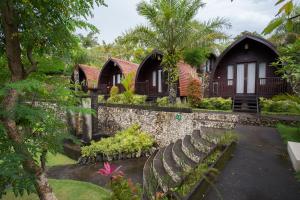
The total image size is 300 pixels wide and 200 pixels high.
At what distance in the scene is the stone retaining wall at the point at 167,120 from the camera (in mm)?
9406

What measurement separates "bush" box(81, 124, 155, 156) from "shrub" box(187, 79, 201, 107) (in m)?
3.89

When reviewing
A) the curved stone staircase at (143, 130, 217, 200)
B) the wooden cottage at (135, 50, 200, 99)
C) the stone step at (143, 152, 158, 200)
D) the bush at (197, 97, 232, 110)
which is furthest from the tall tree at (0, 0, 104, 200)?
the wooden cottage at (135, 50, 200, 99)

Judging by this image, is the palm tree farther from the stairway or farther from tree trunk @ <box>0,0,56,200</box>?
tree trunk @ <box>0,0,56,200</box>

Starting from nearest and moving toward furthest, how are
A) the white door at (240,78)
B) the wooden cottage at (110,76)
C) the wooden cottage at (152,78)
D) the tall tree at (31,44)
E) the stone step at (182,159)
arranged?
the tall tree at (31,44) → the stone step at (182,159) → the white door at (240,78) → the wooden cottage at (152,78) → the wooden cottage at (110,76)

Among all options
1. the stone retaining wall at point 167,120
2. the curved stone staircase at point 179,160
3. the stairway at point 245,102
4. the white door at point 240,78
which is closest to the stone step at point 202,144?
the curved stone staircase at point 179,160

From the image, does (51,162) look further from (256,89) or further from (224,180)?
(256,89)

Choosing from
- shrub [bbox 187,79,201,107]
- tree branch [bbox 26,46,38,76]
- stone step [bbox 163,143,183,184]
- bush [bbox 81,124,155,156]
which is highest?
tree branch [bbox 26,46,38,76]

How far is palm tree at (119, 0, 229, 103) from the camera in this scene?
35.7 ft

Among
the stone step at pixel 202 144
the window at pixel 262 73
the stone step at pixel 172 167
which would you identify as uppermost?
the window at pixel 262 73

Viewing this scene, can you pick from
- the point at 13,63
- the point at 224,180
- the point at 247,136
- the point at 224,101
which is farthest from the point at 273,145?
the point at 13,63

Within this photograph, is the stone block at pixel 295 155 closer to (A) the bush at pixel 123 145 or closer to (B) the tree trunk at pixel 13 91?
(B) the tree trunk at pixel 13 91

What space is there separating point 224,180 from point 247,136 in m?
4.03

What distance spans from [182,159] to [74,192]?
12.2 ft

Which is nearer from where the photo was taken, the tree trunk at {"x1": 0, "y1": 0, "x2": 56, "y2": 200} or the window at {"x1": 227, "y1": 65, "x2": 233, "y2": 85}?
the tree trunk at {"x1": 0, "y1": 0, "x2": 56, "y2": 200}
